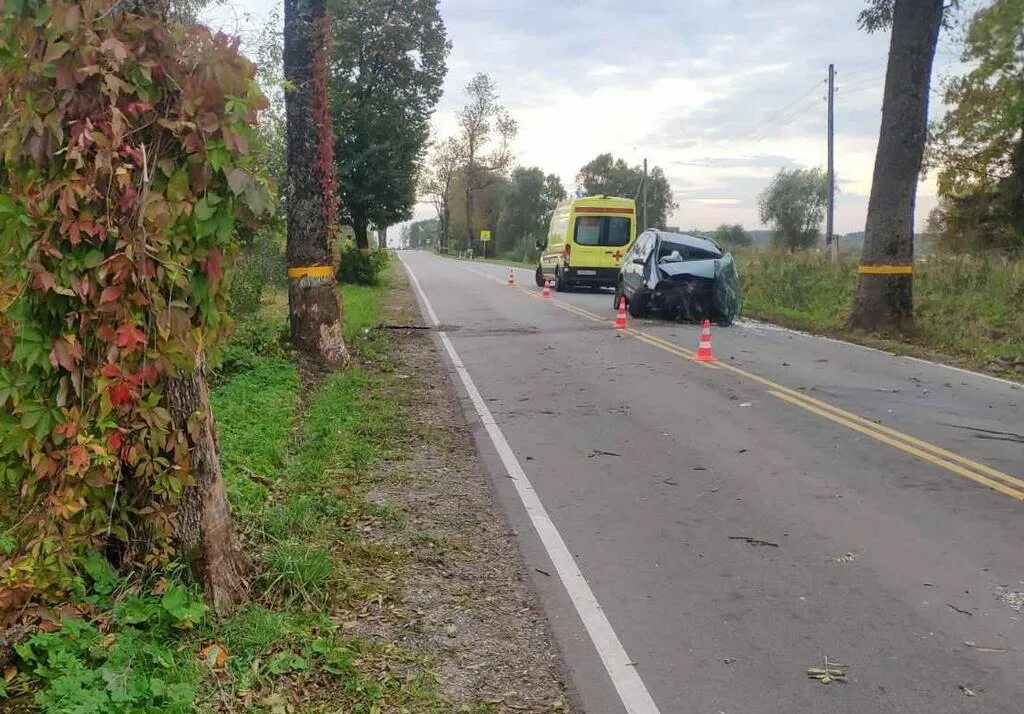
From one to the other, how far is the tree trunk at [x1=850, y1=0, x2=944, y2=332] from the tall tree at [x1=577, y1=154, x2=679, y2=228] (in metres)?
71.3

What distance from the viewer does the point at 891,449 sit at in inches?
302

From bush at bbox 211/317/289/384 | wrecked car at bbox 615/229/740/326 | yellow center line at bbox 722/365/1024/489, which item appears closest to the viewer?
yellow center line at bbox 722/365/1024/489

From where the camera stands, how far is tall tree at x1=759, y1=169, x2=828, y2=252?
2428 inches

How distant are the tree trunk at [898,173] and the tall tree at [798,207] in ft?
152

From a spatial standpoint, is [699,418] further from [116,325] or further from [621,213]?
[621,213]

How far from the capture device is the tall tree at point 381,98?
30.9 m

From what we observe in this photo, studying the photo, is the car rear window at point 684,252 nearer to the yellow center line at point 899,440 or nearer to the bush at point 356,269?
the yellow center line at point 899,440

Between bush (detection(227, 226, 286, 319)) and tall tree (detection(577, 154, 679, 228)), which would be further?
tall tree (detection(577, 154, 679, 228))

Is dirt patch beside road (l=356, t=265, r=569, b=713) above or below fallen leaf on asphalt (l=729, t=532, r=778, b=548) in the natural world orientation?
below

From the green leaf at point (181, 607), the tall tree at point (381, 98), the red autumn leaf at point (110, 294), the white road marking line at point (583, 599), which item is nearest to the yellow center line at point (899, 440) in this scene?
the white road marking line at point (583, 599)

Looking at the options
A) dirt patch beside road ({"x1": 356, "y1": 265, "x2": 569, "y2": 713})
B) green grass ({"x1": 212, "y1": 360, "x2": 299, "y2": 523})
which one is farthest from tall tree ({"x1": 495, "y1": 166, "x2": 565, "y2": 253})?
dirt patch beside road ({"x1": 356, "y1": 265, "x2": 569, "y2": 713})

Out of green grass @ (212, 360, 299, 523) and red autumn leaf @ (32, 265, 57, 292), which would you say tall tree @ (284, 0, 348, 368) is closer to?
green grass @ (212, 360, 299, 523)

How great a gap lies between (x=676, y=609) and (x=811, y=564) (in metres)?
1.07

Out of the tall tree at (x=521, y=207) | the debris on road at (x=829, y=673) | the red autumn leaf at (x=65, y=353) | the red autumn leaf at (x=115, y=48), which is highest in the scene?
the tall tree at (x=521, y=207)
